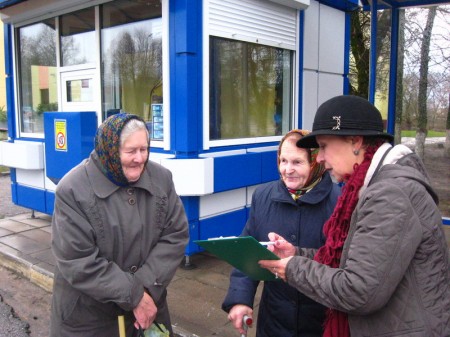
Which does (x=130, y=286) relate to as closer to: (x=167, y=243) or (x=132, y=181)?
(x=167, y=243)

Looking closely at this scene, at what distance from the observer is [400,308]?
4.60 feet

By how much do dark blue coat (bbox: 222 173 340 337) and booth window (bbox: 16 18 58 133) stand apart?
4.93 meters

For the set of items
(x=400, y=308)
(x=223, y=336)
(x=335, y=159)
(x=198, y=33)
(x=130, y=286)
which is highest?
(x=198, y=33)

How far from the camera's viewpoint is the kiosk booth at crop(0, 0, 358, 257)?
14.7 ft

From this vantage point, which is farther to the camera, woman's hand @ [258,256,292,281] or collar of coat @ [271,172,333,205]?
collar of coat @ [271,172,333,205]

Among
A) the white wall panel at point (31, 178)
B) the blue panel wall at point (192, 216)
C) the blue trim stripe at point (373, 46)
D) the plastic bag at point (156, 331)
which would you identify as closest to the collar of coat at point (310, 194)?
the plastic bag at point (156, 331)

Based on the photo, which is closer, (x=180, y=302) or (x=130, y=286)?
(x=130, y=286)

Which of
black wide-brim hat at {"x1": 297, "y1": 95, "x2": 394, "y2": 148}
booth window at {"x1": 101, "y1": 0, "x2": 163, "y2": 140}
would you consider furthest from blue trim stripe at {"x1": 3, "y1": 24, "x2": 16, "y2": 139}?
black wide-brim hat at {"x1": 297, "y1": 95, "x2": 394, "y2": 148}

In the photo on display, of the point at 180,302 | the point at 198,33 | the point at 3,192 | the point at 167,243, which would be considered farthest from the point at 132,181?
the point at 3,192

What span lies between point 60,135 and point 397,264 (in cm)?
487

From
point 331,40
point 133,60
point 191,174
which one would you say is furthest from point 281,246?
point 331,40

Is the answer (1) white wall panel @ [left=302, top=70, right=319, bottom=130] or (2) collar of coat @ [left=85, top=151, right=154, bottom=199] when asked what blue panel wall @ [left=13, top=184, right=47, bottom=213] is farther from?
(2) collar of coat @ [left=85, top=151, right=154, bottom=199]

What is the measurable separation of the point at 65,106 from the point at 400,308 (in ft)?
17.8

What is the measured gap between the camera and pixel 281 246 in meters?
1.91
